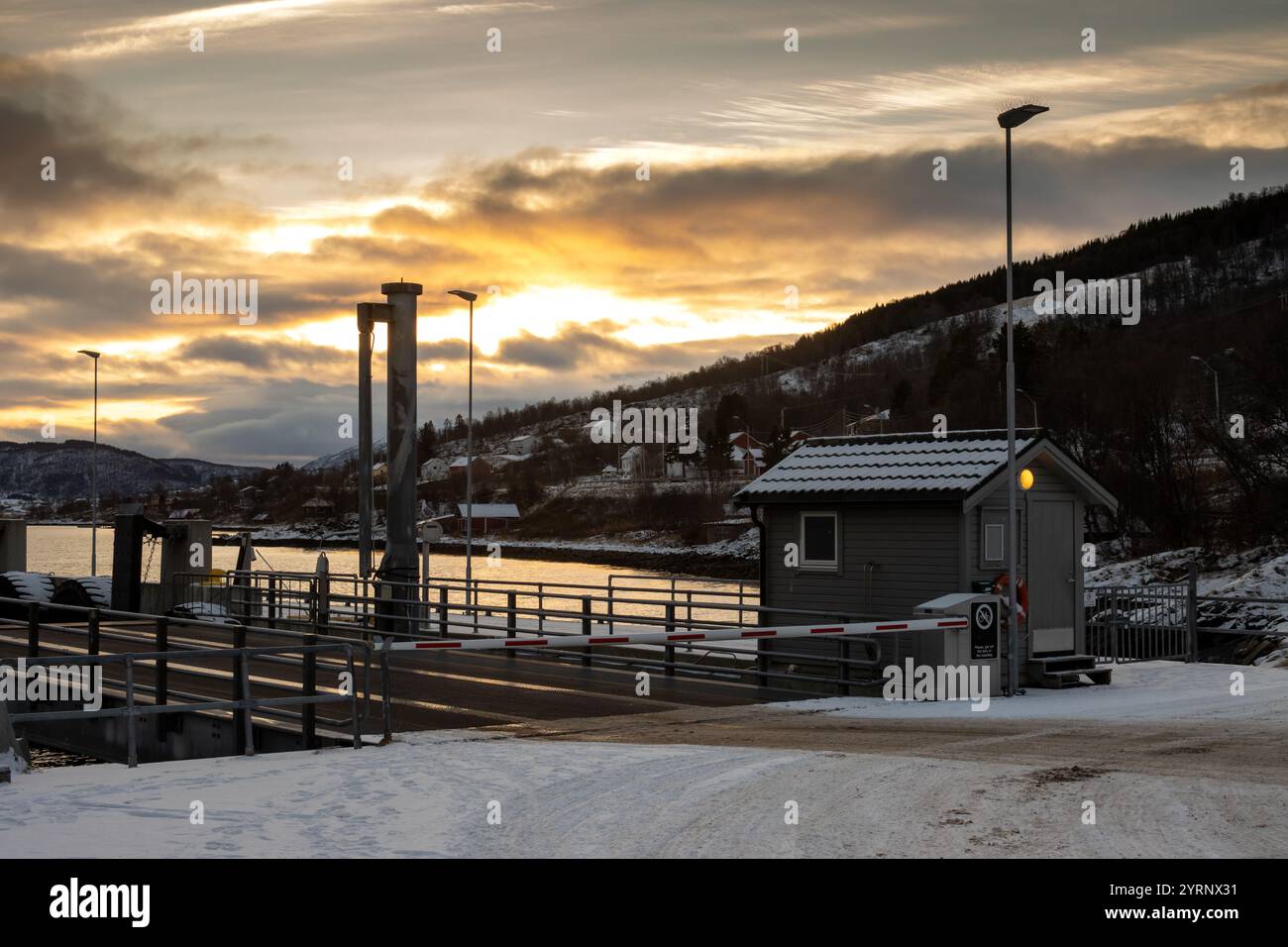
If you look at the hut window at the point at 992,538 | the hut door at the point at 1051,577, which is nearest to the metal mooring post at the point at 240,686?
the hut window at the point at 992,538

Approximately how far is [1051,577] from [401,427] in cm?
1418

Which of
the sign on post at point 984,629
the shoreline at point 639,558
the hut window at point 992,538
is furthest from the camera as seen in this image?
the shoreline at point 639,558

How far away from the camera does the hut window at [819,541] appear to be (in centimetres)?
2014

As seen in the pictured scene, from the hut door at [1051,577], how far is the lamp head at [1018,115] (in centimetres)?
536

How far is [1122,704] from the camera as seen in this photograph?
55.4ft

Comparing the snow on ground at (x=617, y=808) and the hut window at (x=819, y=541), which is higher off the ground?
the hut window at (x=819, y=541)

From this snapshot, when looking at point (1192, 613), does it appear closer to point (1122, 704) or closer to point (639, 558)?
point (1122, 704)

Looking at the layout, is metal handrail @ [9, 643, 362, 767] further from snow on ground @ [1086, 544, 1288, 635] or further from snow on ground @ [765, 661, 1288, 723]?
snow on ground @ [1086, 544, 1288, 635]

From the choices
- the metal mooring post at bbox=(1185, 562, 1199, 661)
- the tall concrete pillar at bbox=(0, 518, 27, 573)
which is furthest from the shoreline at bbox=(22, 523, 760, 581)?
the metal mooring post at bbox=(1185, 562, 1199, 661)

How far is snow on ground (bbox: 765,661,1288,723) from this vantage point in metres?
15.6

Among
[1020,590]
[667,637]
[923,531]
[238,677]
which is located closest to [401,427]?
[923,531]

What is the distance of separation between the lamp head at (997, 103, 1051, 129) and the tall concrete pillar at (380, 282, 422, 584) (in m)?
14.4

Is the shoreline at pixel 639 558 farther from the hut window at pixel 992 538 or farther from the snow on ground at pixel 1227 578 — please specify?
the hut window at pixel 992 538

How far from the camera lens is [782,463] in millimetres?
21406
